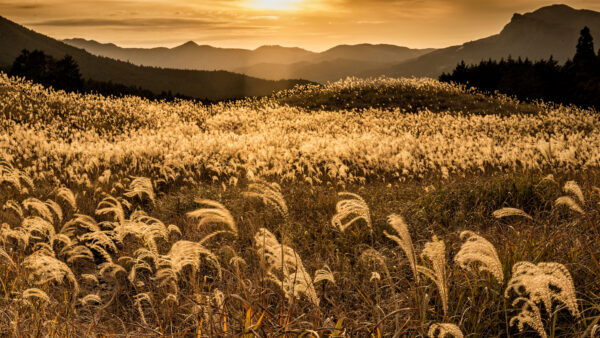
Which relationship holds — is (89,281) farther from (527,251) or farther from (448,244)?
(527,251)

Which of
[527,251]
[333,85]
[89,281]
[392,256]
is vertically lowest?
[89,281]

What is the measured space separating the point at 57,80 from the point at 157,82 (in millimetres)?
96704

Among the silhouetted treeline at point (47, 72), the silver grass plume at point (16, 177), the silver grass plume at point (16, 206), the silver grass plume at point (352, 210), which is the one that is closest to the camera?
the silver grass plume at point (352, 210)

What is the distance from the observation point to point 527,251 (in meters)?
3.62

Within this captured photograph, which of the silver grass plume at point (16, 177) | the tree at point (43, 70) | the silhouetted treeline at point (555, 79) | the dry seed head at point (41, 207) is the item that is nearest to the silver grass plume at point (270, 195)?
the dry seed head at point (41, 207)

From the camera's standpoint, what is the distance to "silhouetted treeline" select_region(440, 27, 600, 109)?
29.7 meters

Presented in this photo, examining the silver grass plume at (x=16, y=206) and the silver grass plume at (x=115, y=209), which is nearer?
the silver grass plume at (x=115, y=209)

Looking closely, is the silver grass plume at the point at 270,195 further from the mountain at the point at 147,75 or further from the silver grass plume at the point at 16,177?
the mountain at the point at 147,75

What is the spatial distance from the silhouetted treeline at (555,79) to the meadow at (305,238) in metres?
17.3

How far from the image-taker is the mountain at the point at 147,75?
373 feet

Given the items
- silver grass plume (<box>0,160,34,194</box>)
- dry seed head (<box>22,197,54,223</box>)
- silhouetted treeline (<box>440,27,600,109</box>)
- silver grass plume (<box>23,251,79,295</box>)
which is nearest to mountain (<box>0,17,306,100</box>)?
silhouetted treeline (<box>440,27,600,109</box>)

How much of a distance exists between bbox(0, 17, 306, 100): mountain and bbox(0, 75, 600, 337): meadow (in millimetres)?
89618

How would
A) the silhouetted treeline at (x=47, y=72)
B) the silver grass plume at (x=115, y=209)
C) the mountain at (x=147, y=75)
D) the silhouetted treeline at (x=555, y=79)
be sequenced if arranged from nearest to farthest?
the silver grass plume at (x=115, y=209)
the silhouetted treeline at (x=555, y=79)
the silhouetted treeline at (x=47, y=72)
the mountain at (x=147, y=75)

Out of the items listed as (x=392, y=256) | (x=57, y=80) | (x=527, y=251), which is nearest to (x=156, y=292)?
(x=392, y=256)
